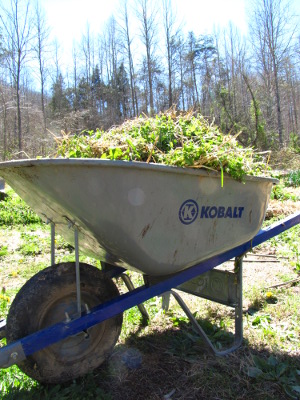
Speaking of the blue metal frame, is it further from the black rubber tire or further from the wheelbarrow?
the black rubber tire

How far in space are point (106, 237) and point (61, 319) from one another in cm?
63

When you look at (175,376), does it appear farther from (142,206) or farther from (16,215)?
(16,215)

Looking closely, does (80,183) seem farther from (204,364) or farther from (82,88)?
(82,88)

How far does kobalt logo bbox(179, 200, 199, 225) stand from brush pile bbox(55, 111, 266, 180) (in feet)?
0.73

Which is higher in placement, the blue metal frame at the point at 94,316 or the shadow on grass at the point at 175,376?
the blue metal frame at the point at 94,316

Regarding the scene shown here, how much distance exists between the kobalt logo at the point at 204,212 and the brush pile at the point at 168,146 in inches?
8.8

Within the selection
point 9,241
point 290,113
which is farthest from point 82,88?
point 9,241

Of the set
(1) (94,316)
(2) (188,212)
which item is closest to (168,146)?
(2) (188,212)

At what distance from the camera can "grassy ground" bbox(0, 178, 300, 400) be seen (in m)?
2.08

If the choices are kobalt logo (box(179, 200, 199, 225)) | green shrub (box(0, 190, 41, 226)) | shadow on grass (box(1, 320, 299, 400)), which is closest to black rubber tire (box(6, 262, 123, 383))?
shadow on grass (box(1, 320, 299, 400))

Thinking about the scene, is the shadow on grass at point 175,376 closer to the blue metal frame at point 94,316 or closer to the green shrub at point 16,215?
the blue metal frame at point 94,316

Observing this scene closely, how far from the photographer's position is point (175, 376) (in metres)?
2.28

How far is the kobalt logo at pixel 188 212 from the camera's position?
6.63 feet

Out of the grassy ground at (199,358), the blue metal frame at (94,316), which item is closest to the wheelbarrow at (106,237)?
the blue metal frame at (94,316)
